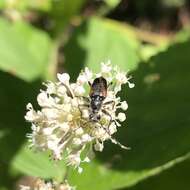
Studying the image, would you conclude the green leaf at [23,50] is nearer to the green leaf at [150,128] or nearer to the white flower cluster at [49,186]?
the green leaf at [150,128]

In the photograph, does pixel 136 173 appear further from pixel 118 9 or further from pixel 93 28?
pixel 118 9

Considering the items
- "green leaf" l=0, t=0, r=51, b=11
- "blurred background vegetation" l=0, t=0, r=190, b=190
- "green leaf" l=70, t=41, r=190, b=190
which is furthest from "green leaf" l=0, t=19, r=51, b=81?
"green leaf" l=70, t=41, r=190, b=190

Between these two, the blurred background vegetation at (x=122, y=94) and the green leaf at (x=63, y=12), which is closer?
the blurred background vegetation at (x=122, y=94)

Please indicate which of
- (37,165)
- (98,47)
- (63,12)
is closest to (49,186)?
(37,165)

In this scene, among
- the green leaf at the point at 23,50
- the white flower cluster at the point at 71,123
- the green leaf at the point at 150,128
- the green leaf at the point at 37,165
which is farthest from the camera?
the green leaf at the point at 23,50

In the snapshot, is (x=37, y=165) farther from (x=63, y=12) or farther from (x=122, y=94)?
(x=63, y=12)

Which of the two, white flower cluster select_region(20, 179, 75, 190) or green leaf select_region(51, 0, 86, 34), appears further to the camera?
green leaf select_region(51, 0, 86, 34)

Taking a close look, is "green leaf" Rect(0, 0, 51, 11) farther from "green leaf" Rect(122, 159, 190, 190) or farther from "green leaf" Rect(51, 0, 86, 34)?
"green leaf" Rect(122, 159, 190, 190)

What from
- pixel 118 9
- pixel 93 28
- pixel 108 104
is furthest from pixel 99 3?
pixel 108 104

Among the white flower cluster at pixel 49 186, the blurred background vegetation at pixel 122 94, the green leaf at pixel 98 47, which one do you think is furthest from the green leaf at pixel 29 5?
the white flower cluster at pixel 49 186
